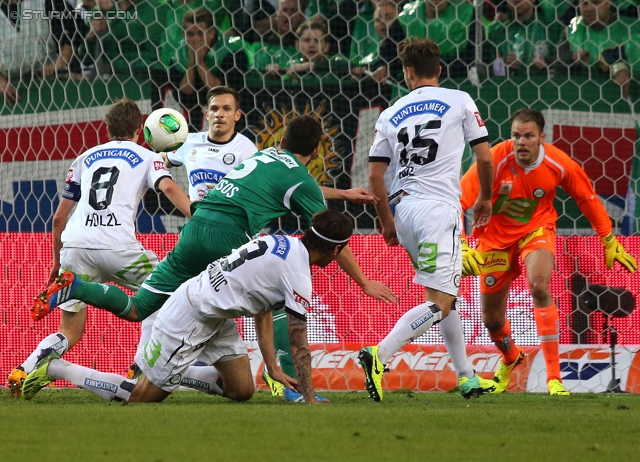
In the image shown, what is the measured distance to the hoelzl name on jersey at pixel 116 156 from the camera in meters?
6.06

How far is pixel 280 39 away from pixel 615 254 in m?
3.51

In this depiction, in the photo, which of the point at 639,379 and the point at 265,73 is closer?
the point at 639,379

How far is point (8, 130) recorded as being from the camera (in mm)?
8891

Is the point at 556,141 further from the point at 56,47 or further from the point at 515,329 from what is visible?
the point at 56,47

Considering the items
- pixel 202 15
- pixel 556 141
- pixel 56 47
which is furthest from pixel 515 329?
pixel 56 47

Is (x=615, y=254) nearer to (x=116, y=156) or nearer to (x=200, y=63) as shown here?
(x=116, y=156)

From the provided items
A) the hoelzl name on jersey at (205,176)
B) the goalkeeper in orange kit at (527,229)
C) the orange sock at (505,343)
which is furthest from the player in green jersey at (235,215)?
the orange sock at (505,343)

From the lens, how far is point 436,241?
17.6ft

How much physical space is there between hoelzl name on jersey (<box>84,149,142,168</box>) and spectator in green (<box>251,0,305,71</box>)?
2.59 m

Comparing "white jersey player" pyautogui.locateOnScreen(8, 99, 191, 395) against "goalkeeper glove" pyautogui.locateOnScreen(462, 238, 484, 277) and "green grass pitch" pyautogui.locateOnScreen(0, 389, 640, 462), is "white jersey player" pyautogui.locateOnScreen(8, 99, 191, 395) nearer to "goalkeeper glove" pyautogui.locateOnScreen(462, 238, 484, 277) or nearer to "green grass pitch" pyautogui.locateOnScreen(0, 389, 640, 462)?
"green grass pitch" pyautogui.locateOnScreen(0, 389, 640, 462)

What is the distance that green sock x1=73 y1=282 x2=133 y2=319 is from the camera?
17.2 ft

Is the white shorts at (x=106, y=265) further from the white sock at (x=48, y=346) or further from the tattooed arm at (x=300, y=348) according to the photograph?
the tattooed arm at (x=300, y=348)

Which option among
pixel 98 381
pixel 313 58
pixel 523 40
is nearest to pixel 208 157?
pixel 98 381

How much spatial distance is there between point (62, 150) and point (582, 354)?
4.60 meters
